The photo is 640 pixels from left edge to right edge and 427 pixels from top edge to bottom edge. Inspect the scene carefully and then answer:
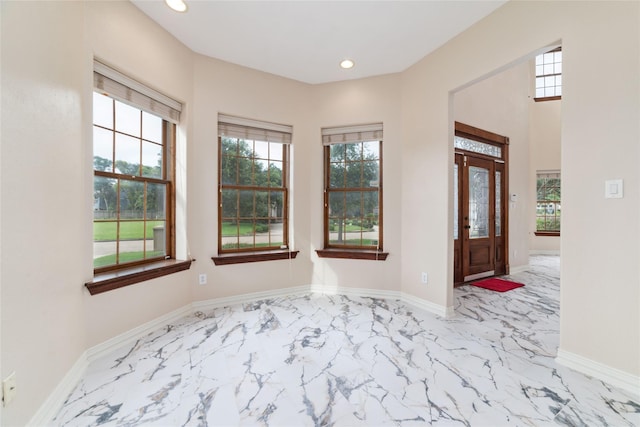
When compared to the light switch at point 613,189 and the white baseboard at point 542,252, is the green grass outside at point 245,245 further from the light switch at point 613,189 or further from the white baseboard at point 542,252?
the white baseboard at point 542,252

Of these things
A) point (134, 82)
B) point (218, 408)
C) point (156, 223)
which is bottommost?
point (218, 408)

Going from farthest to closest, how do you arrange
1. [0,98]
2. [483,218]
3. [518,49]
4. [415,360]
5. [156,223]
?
[483,218], [156,223], [518,49], [415,360], [0,98]

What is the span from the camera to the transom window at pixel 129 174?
85.1 inches

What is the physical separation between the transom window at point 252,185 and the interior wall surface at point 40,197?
1.41 metres

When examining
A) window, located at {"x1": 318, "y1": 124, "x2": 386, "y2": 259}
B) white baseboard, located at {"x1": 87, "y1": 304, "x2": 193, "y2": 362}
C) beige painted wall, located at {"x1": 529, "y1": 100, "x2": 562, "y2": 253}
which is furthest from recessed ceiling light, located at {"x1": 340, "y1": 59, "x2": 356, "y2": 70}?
beige painted wall, located at {"x1": 529, "y1": 100, "x2": 562, "y2": 253}

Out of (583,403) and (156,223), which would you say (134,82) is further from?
(583,403)

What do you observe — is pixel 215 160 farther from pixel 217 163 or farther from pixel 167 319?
pixel 167 319

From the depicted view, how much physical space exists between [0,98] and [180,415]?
5.70ft

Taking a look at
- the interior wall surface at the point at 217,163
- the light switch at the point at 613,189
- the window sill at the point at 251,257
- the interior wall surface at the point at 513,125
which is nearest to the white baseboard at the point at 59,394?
the interior wall surface at the point at 217,163

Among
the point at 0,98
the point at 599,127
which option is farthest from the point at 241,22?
the point at 599,127

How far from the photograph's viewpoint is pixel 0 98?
3.69ft

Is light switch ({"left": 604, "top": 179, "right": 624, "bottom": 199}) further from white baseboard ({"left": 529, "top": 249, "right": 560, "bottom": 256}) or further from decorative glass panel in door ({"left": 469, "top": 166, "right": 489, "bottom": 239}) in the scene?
white baseboard ({"left": 529, "top": 249, "right": 560, "bottom": 256})

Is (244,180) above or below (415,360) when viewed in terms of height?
above

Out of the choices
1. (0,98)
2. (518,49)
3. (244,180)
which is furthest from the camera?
(244,180)
